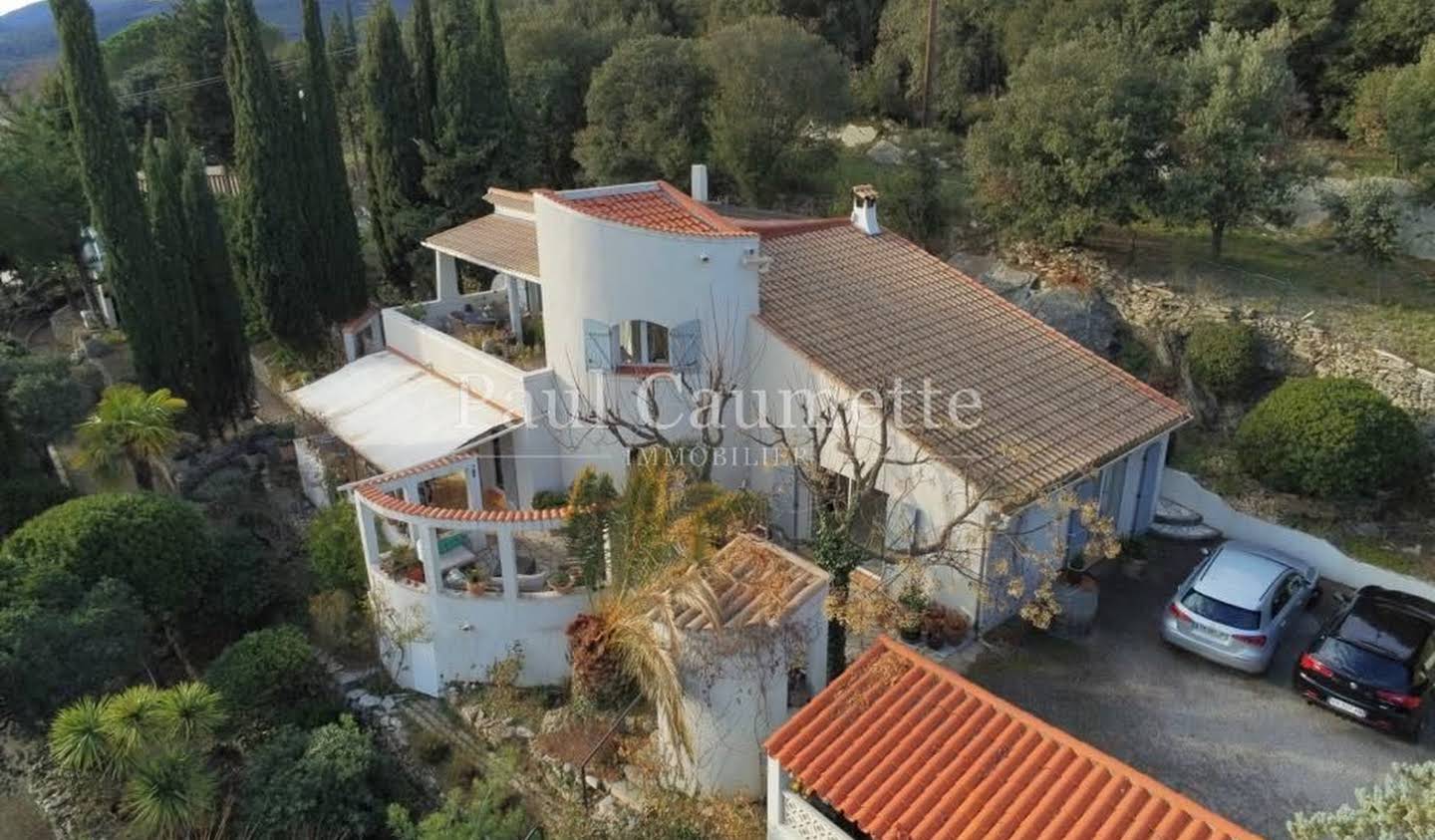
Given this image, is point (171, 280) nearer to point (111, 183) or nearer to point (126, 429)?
point (111, 183)

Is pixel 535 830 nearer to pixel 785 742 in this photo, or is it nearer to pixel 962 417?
pixel 785 742

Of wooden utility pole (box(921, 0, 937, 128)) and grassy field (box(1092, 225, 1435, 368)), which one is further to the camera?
wooden utility pole (box(921, 0, 937, 128))

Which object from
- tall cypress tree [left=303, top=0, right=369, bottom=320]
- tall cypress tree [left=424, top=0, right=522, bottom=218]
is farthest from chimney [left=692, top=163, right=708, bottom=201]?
tall cypress tree [left=424, top=0, right=522, bottom=218]

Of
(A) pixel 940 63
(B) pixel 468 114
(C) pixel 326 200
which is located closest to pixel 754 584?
(C) pixel 326 200

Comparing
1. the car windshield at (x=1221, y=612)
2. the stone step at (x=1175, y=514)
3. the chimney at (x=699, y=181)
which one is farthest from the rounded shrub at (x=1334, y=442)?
the chimney at (x=699, y=181)

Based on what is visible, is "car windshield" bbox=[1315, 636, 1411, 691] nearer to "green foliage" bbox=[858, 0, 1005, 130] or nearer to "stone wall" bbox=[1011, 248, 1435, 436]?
"stone wall" bbox=[1011, 248, 1435, 436]

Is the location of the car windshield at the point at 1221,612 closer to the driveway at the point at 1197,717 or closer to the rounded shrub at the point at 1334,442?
the driveway at the point at 1197,717

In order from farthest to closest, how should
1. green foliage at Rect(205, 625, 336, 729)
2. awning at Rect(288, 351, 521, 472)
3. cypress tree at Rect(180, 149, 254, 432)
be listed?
cypress tree at Rect(180, 149, 254, 432) < awning at Rect(288, 351, 521, 472) < green foliage at Rect(205, 625, 336, 729)

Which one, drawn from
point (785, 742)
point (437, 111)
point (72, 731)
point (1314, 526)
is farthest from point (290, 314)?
point (1314, 526)
